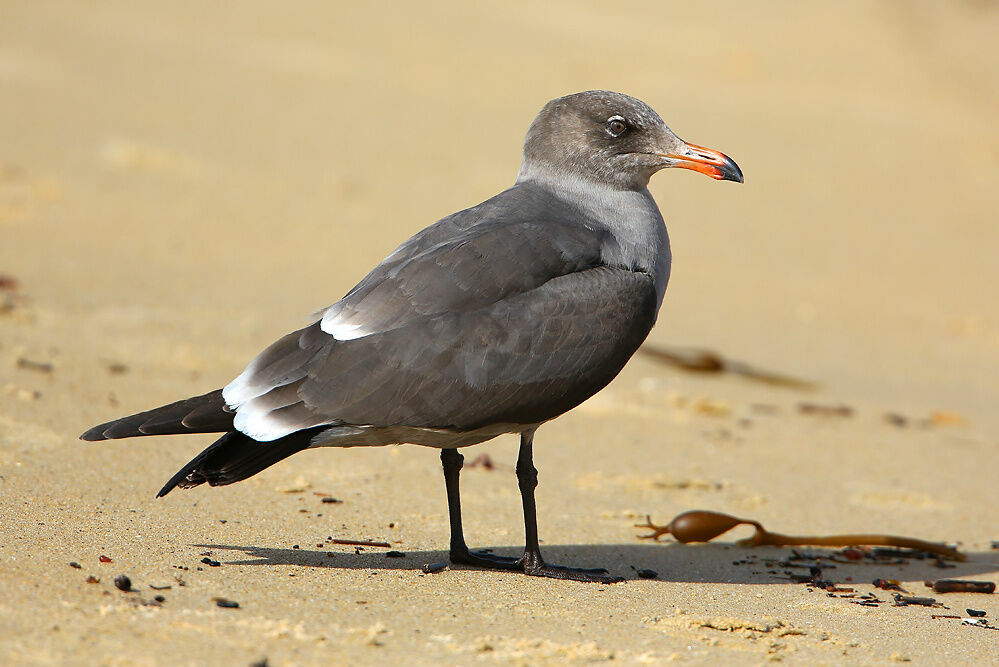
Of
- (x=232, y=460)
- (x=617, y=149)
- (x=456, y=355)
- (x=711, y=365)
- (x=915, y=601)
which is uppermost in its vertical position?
(x=617, y=149)

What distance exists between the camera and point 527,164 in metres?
5.15

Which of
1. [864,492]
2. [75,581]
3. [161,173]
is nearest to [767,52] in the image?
[161,173]

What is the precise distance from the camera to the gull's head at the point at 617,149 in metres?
5.01

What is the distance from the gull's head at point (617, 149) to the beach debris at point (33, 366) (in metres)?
2.73

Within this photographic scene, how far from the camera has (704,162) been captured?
5.02 meters

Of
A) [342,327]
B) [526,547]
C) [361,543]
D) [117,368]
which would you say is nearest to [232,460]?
[342,327]

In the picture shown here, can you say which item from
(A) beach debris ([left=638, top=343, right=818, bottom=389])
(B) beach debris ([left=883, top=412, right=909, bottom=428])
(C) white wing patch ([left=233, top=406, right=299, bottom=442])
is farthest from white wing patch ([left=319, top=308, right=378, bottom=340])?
(B) beach debris ([left=883, top=412, right=909, bottom=428])

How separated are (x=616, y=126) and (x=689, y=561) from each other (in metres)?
1.77

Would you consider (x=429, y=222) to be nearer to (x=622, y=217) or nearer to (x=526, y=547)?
(x=622, y=217)

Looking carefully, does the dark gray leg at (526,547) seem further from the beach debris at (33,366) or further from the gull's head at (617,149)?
the beach debris at (33,366)

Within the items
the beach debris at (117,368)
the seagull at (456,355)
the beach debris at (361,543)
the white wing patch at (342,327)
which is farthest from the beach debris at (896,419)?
the beach debris at (117,368)

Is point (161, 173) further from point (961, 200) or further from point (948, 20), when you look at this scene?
point (948, 20)

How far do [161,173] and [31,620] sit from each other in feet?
24.9

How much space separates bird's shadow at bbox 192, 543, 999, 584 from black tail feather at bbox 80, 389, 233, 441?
0.45 metres
